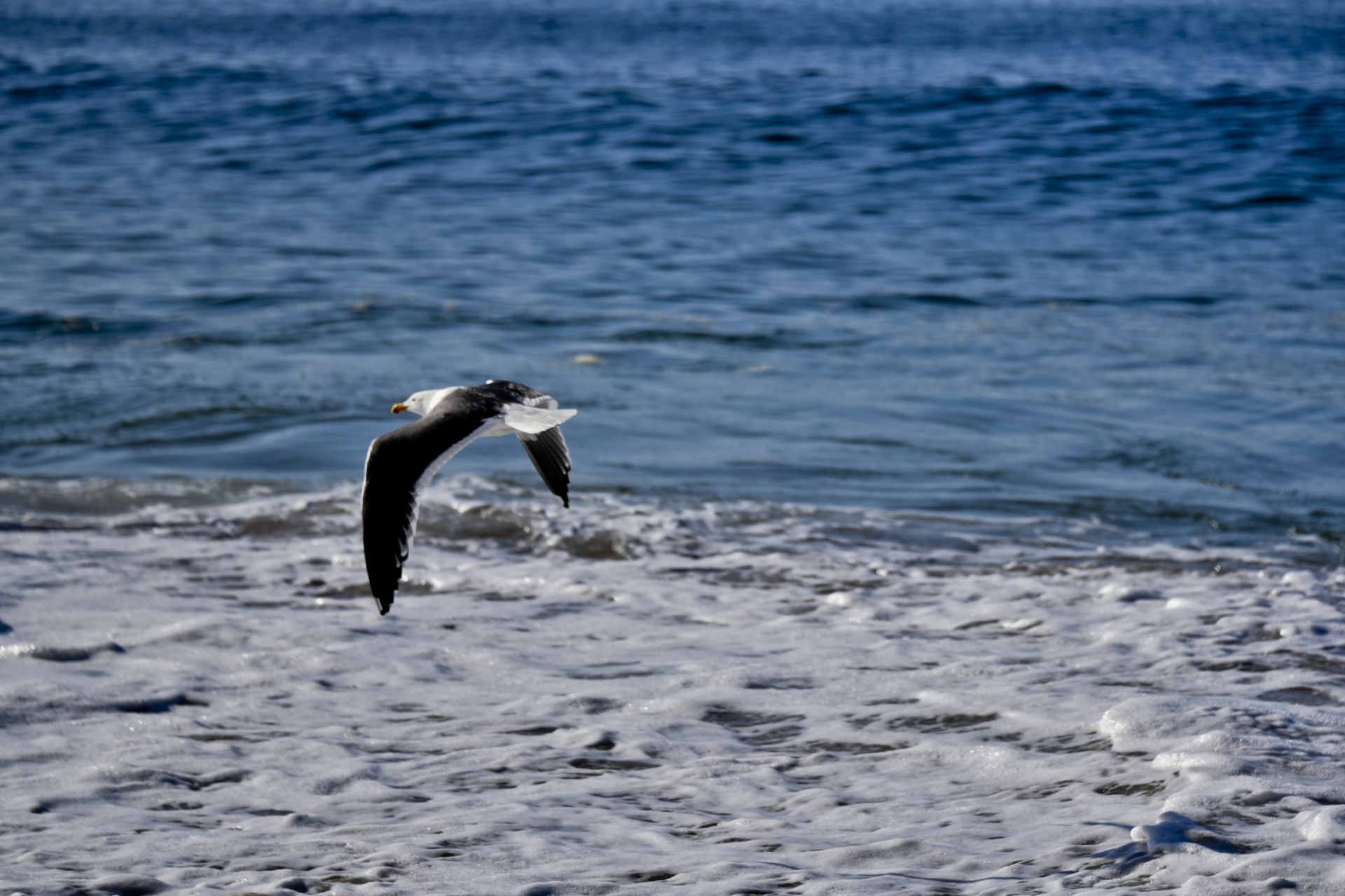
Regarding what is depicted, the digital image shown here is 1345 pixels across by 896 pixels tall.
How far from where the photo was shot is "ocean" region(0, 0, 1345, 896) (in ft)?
14.2

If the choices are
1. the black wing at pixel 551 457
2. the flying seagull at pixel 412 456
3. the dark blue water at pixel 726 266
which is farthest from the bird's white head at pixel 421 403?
the dark blue water at pixel 726 266

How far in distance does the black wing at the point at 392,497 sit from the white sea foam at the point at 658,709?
2.52 feet

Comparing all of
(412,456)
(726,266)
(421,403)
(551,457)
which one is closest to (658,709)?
(551,457)

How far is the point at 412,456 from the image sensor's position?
14.9ft

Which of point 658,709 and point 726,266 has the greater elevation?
point 726,266

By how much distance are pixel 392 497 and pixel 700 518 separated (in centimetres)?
327

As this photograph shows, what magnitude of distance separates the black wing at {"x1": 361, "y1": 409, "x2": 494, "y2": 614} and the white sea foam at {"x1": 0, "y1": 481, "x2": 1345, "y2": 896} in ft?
2.52

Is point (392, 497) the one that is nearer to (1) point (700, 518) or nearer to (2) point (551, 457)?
(2) point (551, 457)

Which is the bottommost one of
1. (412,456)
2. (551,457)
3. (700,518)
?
(700,518)

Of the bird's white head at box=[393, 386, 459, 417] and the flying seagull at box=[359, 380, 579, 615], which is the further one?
the bird's white head at box=[393, 386, 459, 417]

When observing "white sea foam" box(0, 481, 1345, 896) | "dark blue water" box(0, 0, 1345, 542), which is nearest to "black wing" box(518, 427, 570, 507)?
"white sea foam" box(0, 481, 1345, 896)

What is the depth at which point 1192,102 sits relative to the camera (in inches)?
800

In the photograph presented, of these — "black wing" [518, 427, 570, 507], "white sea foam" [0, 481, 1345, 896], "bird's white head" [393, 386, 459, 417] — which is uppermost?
"bird's white head" [393, 386, 459, 417]

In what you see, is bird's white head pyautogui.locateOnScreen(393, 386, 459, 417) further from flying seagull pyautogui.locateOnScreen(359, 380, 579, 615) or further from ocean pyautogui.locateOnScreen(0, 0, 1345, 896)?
ocean pyautogui.locateOnScreen(0, 0, 1345, 896)
